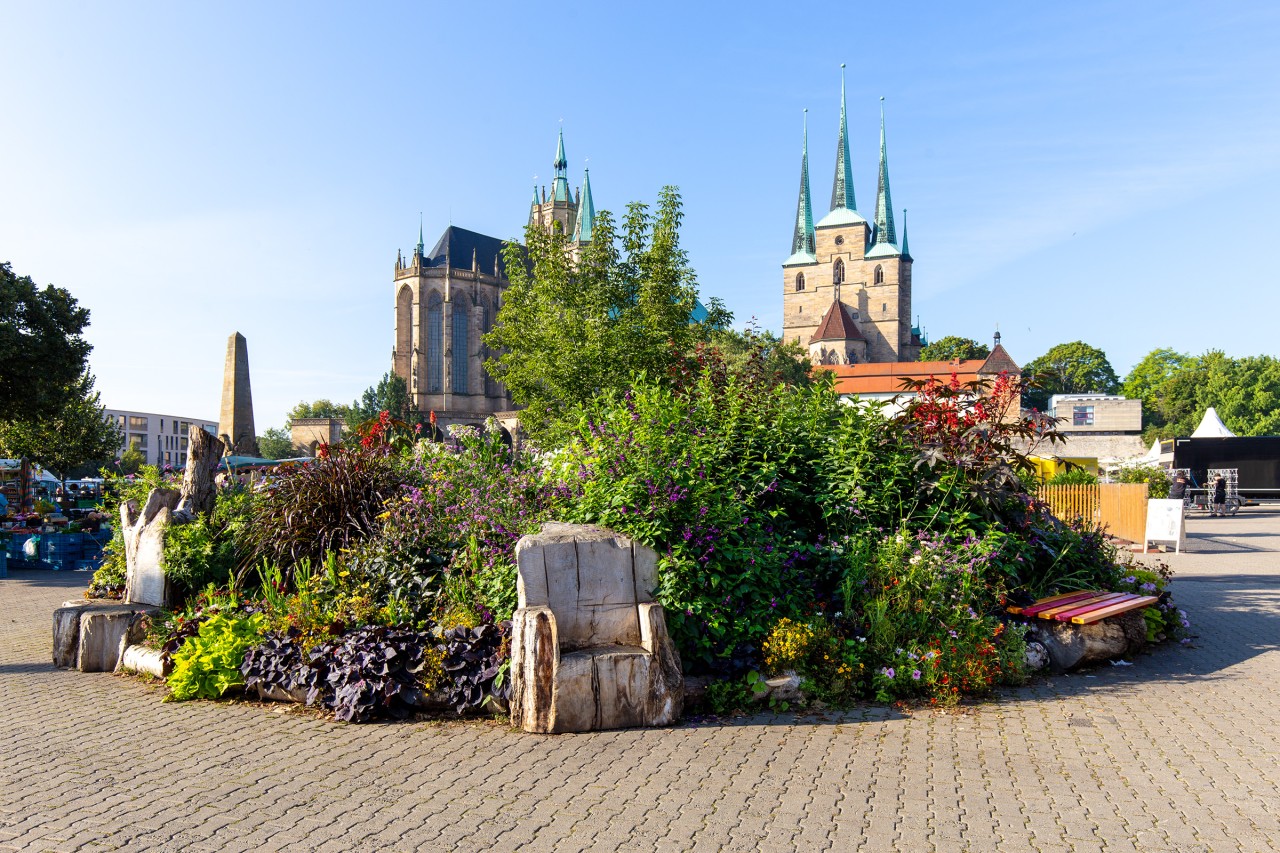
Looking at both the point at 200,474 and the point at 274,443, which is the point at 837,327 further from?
the point at 200,474

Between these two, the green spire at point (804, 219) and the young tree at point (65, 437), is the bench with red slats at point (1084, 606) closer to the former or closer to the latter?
the young tree at point (65, 437)

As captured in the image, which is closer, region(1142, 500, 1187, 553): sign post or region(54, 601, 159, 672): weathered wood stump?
region(54, 601, 159, 672): weathered wood stump

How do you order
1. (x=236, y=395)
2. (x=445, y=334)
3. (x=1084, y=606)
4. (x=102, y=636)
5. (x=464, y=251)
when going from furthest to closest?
1. (x=464, y=251)
2. (x=445, y=334)
3. (x=236, y=395)
4. (x=102, y=636)
5. (x=1084, y=606)

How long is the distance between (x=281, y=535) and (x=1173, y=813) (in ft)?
23.0

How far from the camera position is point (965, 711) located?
18.7 ft

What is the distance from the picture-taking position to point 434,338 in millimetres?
80062

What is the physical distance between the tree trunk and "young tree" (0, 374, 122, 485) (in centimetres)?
2226

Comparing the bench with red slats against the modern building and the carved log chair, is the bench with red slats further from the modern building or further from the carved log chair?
the modern building

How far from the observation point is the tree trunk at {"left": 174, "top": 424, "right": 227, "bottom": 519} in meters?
8.66

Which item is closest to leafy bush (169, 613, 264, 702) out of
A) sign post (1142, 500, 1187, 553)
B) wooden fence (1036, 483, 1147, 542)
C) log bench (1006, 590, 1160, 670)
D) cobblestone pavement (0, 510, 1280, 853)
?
cobblestone pavement (0, 510, 1280, 853)

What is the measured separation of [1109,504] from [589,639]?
1571 cm

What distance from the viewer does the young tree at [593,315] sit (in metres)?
13.1

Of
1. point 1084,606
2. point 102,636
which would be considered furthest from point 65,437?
point 1084,606

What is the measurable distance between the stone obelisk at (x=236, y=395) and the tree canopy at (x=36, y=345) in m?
2.88
